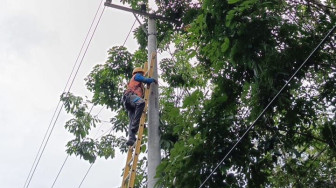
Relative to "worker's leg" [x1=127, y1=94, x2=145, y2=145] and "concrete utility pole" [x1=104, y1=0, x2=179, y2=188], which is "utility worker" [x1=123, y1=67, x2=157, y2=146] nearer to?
"worker's leg" [x1=127, y1=94, x2=145, y2=145]

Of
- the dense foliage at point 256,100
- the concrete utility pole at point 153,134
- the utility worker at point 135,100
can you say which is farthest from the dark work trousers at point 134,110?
the dense foliage at point 256,100

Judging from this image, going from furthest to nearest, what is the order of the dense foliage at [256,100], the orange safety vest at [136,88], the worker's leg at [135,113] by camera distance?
the orange safety vest at [136,88]
the worker's leg at [135,113]
the dense foliage at [256,100]

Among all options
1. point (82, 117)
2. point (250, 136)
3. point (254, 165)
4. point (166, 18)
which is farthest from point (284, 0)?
point (82, 117)

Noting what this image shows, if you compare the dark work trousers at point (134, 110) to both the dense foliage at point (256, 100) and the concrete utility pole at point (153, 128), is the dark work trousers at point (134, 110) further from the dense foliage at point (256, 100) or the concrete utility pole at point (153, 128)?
the dense foliage at point (256, 100)

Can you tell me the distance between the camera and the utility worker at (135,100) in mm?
5787

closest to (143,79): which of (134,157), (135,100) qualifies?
(135,100)

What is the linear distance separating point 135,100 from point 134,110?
0.23 metres

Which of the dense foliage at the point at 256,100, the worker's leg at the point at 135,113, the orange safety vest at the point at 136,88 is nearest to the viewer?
the dense foliage at the point at 256,100

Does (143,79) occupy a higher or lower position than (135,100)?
higher

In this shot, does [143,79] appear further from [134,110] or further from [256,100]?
[256,100]

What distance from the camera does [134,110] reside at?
6070 millimetres

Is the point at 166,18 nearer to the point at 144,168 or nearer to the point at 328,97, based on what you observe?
the point at 144,168

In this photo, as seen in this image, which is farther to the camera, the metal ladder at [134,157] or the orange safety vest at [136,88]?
the orange safety vest at [136,88]

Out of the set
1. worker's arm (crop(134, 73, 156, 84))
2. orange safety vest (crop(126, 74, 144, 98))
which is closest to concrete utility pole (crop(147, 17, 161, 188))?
worker's arm (crop(134, 73, 156, 84))
